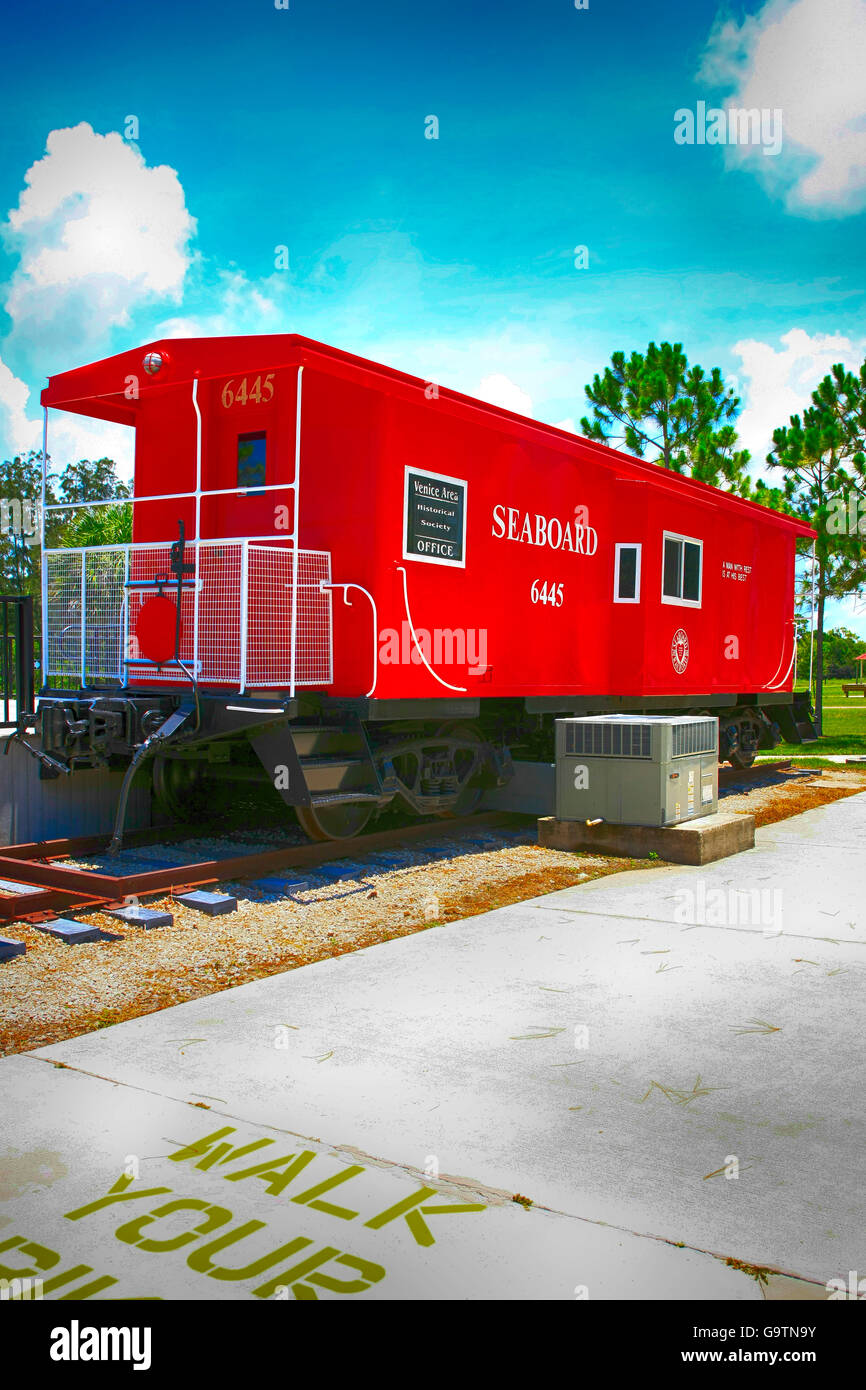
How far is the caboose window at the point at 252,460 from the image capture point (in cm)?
845

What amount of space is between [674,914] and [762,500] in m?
17.8

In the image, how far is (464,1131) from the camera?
3434mm

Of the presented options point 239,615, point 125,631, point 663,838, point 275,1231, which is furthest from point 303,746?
point 275,1231

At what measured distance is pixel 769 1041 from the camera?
435cm

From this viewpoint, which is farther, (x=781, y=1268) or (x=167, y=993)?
(x=167, y=993)

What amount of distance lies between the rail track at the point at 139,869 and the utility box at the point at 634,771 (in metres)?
1.26

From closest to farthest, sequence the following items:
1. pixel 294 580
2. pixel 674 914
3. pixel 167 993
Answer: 1. pixel 167 993
2. pixel 674 914
3. pixel 294 580

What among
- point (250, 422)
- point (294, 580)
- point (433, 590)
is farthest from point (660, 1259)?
point (250, 422)

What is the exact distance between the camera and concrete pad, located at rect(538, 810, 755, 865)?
27.1ft

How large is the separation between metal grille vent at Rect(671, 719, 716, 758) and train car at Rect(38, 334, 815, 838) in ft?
5.05

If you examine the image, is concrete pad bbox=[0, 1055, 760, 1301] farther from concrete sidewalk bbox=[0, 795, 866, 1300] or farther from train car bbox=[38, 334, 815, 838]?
train car bbox=[38, 334, 815, 838]

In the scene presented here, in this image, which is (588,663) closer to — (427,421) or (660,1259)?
(427,421)

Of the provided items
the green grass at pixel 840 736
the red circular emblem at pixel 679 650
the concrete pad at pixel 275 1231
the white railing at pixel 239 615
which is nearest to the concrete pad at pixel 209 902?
the white railing at pixel 239 615

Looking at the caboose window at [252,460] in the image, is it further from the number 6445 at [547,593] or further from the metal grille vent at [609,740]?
the metal grille vent at [609,740]
